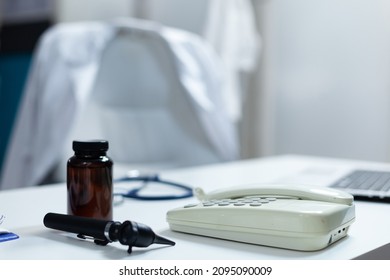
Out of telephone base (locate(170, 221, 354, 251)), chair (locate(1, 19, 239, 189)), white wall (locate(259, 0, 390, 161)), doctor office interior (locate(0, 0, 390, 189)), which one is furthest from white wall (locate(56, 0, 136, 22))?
telephone base (locate(170, 221, 354, 251))

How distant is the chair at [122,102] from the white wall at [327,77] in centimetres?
72

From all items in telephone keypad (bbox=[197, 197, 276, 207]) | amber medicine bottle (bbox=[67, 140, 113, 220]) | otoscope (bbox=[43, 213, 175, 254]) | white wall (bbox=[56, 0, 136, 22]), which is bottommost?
otoscope (bbox=[43, 213, 175, 254])

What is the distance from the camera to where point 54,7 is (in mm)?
2527

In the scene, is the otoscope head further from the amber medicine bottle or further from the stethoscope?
the stethoscope

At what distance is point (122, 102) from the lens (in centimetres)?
195

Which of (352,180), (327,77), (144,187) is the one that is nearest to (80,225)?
(144,187)

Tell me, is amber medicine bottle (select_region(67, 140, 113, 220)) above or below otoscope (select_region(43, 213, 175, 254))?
above

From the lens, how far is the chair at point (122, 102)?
1.71 metres

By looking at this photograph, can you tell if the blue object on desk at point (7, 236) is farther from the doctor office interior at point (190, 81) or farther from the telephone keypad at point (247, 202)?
the doctor office interior at point (190, 81)

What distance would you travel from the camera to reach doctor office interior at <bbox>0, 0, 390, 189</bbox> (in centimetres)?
179

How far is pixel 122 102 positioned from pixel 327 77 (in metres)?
1.10

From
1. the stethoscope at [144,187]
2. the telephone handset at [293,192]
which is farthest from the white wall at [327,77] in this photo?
the telephone handset at [293,192]

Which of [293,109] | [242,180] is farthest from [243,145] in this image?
[242,180]

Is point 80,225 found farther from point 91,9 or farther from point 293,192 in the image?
point 91,9
